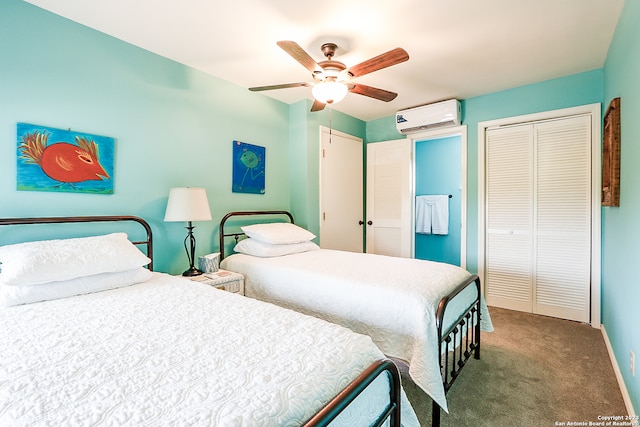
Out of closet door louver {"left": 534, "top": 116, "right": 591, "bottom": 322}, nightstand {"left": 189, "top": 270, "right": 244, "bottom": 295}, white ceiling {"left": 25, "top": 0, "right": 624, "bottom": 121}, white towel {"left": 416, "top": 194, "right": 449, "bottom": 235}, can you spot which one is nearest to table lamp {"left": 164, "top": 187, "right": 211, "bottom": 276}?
nightstand {"left": 189, "top": 270, "right": 244, "bottom": 295}

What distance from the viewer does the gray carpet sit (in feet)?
5.74

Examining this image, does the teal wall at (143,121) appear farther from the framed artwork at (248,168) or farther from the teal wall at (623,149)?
the teal wall at (623,149)

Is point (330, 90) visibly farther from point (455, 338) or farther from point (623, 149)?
point (623, 149)

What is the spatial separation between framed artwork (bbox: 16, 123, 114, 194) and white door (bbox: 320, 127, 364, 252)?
7.54ft

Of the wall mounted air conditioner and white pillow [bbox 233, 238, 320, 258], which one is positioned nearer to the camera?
white pillow [bbox 233, 238, 320, 258]

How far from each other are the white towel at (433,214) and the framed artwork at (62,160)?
4.53 meters

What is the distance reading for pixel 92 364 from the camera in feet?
3.20

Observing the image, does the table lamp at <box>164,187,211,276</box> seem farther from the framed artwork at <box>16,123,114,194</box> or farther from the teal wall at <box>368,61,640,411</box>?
the teal wall at <box>368,61,640,411</box>

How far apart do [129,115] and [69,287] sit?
140cm

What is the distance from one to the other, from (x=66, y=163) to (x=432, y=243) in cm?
499

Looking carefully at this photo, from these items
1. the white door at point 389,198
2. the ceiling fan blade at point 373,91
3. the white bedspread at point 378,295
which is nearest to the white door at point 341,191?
the white door at point 389,198

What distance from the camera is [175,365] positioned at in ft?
3.20

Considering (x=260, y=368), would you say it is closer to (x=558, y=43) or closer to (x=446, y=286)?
(x=446, y=286)

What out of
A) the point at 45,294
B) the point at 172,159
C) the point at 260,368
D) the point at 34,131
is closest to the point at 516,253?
the point at 260,368
